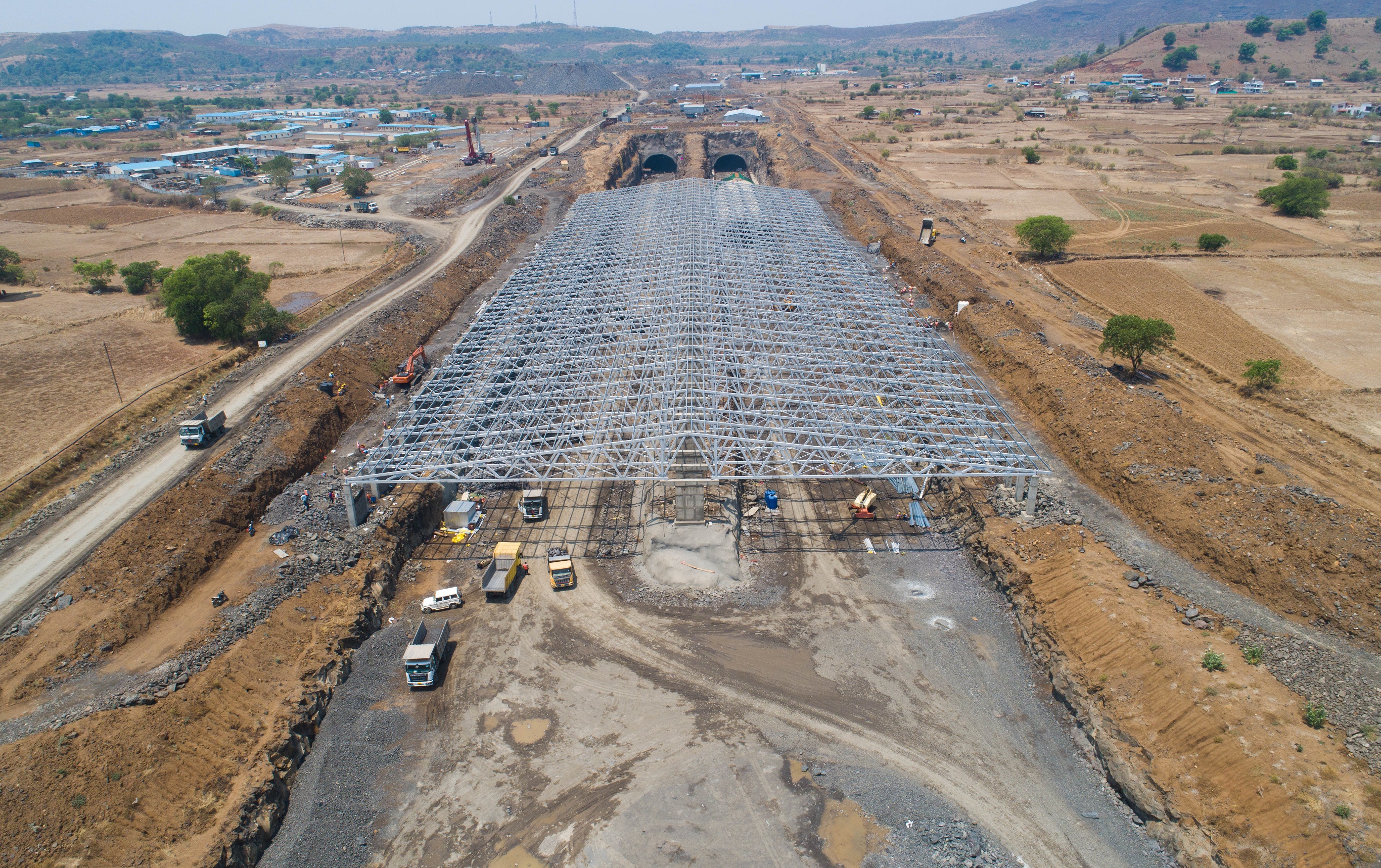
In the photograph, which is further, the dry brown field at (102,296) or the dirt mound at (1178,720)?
the dry brown field at (102,296)

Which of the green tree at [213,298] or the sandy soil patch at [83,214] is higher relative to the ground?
the sandy soil patch at [83,214]

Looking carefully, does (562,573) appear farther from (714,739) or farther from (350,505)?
(350,505)

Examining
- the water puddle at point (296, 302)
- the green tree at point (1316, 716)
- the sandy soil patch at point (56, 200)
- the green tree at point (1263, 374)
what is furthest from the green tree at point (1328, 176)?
the sandy soil patch at point (56, 200)

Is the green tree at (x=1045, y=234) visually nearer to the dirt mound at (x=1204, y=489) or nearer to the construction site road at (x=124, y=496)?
the dirt mound at (x=1204, y=489)

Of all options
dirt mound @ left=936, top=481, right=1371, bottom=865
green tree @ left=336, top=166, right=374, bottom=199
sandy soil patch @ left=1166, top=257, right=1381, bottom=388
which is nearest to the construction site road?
dirt mound @ left=936, top=481, right=1371, bottom=865

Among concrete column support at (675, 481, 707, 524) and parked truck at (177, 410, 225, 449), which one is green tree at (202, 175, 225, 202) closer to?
parked truck at (177, 410, 225, 449)

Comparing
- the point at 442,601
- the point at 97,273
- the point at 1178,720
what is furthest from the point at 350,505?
Result: the point at 97,273

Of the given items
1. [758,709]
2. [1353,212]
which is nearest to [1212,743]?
[758,709]

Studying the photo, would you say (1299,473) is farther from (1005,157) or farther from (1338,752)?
(1005,157)
